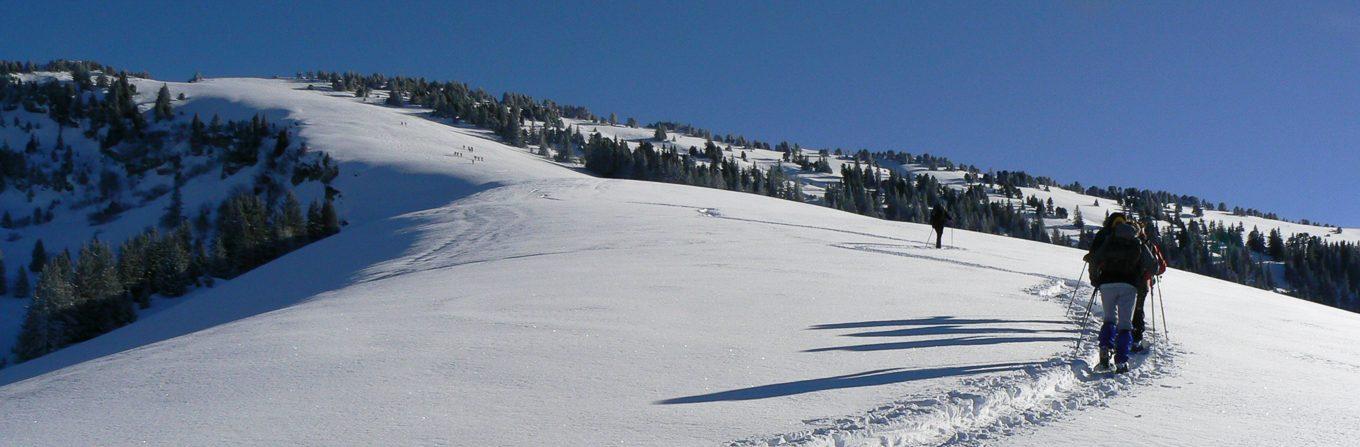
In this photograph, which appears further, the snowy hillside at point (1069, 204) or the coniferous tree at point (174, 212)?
the snowy hillside at point (1069, 204)

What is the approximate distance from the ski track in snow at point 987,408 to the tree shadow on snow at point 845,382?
31 cm

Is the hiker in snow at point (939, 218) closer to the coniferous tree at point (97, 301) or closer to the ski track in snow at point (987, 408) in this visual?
the ski track in snow at point (987, 408)

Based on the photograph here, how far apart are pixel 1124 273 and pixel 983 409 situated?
3.60 meters

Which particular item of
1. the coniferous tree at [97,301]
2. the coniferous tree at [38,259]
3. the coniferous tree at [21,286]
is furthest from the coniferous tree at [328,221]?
the coniferous tree at [38,259]

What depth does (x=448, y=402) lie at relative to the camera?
6.82m

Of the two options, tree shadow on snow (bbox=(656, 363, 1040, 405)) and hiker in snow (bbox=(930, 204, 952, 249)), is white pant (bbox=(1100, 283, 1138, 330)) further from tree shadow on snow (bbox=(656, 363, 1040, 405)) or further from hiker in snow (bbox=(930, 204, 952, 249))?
hiker in snow (bbox=(930, 204, 952, 249))

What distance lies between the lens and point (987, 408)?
689 centimetres

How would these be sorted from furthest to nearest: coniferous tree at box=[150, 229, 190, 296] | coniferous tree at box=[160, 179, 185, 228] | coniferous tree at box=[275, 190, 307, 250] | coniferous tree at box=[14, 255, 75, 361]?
coniferous tree at box=[160, 179, 185, 228]
coniferous tree at box=[275, 190, 307, 250]
coniferous tree at box=[150, 229, 190, 296]
coniferous tree at box=[14, 255, 75, 361]

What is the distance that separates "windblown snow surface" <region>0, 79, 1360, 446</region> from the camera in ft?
20.4

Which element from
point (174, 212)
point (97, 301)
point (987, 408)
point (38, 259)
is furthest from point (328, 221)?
point (987, 408)

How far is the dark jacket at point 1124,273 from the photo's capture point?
9156mm

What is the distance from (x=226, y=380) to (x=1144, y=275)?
1029 cm

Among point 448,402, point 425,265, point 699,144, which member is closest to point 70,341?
point 425,265

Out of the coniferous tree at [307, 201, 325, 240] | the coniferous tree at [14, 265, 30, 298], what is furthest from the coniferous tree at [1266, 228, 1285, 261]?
the coniferous tree at [14, 265, 30, 298]
